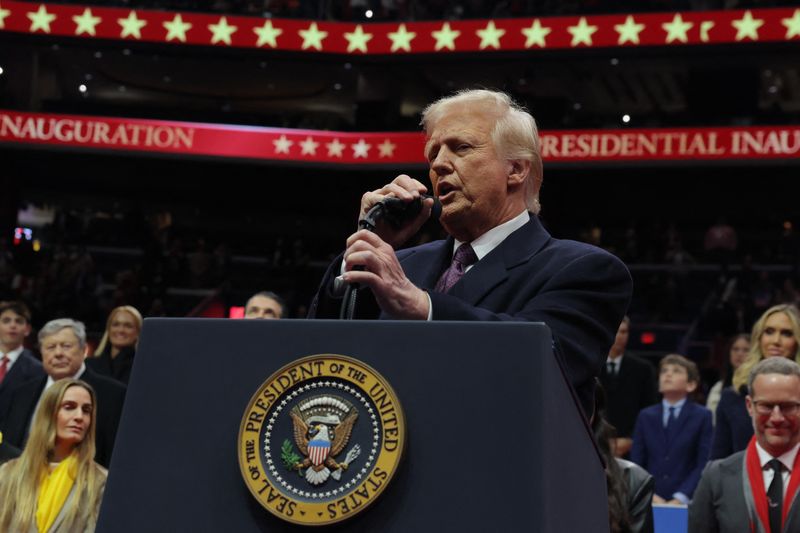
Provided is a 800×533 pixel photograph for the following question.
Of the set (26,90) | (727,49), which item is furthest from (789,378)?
(26,90)

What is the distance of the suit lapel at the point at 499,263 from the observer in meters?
2.16

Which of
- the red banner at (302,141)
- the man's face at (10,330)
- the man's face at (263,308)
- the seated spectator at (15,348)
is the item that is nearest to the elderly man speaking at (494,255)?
the man's face at (263,308)

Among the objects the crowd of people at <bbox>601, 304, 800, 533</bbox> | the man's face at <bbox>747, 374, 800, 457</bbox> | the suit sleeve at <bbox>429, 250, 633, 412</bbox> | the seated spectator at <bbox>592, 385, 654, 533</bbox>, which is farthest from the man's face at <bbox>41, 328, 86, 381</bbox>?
the suit sleeve at <bbox>429, 250, 633, 412</bbox>

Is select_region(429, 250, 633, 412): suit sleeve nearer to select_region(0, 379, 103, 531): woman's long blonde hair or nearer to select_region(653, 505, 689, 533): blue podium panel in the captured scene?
select_region(0, 379, 103, 531): woman's long blonde hair

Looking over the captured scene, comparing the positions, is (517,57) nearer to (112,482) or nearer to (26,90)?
(26,90)

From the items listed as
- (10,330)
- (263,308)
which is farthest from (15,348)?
(263,308)

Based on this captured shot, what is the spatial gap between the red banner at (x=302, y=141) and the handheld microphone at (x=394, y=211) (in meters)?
14.3

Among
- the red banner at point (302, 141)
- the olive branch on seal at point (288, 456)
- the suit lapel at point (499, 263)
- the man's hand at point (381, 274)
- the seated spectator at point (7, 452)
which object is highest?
the red banner at point (302, 141)

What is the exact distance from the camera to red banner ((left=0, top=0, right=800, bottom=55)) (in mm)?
16438

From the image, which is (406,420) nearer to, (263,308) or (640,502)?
(640,502)

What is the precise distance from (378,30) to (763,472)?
13.6 meters

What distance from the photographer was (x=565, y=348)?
2.00 metres

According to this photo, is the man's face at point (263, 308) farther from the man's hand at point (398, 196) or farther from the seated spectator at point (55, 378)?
the man's hand at point (398, 196)

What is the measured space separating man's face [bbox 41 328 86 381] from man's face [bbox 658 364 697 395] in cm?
329
